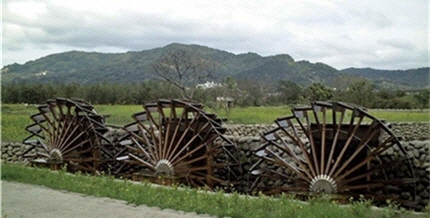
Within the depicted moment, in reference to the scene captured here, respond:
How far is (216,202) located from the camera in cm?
743

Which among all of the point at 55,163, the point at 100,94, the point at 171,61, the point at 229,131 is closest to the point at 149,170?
the point at 55,163

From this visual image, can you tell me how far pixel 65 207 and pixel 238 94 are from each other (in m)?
36.1

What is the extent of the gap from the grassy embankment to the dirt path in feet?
0.78

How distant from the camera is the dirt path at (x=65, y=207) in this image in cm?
671

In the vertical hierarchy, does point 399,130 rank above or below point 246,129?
above

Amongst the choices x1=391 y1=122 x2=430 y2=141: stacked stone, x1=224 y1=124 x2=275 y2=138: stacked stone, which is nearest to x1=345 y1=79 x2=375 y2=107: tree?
x1=391 y1=122 x2=430 y2=141: stacked stone

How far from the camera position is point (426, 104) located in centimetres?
3500

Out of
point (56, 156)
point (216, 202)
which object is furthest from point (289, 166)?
point (56, 156)

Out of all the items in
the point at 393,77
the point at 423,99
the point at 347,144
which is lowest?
the point at 347,144

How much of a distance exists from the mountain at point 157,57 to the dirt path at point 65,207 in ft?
228

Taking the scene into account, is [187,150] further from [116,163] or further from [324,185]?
[324,185]

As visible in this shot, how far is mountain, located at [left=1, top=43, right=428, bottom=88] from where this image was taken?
263ft

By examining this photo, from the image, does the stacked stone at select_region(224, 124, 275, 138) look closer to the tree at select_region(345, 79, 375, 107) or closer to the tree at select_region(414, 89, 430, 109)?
the tree at select_region(414, 89, 430, 109)

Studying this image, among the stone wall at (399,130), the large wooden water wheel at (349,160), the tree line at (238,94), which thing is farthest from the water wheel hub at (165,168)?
the tree line at (238,94)
